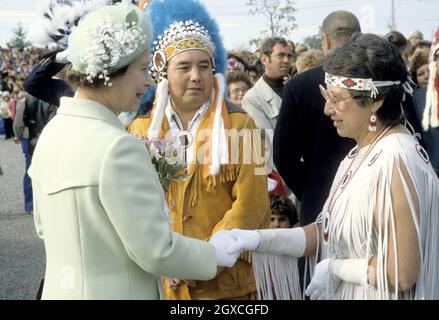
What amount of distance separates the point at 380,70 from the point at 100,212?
1147mm

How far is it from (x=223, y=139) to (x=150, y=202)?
1.05m

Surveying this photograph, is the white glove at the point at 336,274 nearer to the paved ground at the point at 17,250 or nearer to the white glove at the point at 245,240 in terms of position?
the white glove at the point at 245,240

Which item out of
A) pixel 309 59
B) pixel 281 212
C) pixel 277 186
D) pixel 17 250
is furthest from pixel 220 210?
pixel 17 250

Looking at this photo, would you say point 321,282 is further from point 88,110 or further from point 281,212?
point 281,212

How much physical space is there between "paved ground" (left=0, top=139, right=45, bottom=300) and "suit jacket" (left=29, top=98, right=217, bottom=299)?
3.39m

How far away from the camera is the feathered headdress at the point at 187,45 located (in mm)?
3105

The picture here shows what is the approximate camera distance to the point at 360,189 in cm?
245

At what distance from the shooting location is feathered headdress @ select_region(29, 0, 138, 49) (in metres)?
3.29

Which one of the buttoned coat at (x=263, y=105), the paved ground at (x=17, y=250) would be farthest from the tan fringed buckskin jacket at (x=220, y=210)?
the paved ground at (x=17, y=250)

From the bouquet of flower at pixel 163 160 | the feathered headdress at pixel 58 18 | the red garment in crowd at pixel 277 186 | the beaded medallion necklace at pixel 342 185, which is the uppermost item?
the feathered headdress at pixel 58 18

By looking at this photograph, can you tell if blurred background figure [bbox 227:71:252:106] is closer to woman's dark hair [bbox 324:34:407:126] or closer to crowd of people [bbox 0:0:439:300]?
crowd of people [bbox 0:0:439:300]

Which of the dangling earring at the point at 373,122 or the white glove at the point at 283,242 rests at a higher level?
the dangling earring at the point at 373,122

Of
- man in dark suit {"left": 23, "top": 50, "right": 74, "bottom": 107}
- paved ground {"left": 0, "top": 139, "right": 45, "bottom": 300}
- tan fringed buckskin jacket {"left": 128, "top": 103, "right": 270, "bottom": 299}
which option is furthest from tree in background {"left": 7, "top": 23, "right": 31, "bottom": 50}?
tan fringed buckskin jacket {"left": 128, "top": 103, "right": 270, "bottom": 299}
